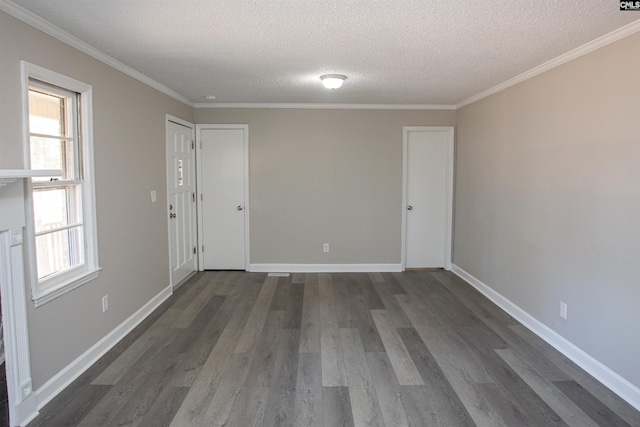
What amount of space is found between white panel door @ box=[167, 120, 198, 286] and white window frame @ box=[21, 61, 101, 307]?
1528 millimetres

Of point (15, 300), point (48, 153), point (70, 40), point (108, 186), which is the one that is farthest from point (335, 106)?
point (15, 300)

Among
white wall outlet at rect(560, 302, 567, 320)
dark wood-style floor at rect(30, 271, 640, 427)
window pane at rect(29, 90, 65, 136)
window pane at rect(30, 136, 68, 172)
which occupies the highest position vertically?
window pane at rect(29, 90, 65, 136)

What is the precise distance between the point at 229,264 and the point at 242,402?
10.4 feet

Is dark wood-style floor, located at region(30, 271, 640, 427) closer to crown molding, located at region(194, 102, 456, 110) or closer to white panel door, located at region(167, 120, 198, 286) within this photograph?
white panel door, located at region(167, 120, 198, 286)

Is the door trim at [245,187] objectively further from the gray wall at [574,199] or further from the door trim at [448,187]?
the gray wall at [574,199]

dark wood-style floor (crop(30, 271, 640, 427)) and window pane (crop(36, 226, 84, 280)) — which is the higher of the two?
window pane (crop(36, 226, 84, 280))

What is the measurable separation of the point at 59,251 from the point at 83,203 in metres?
0.38

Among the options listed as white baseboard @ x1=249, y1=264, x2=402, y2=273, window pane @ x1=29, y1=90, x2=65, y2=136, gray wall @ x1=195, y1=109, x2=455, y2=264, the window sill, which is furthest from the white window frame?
white baseboard @ x1=249, y1=264, x2=402, y2=273

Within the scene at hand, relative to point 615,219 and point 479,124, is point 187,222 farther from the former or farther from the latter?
point 615,219

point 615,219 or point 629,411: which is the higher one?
point 615,219

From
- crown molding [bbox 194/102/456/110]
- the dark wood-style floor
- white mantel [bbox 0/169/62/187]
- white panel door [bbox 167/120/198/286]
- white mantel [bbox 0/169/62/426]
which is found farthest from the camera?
crown molding [bbox 194/102/456/110]

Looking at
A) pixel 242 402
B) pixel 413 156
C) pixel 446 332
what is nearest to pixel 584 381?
pixel 446 332

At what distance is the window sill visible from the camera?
2.31 metres

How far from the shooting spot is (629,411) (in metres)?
2.30
